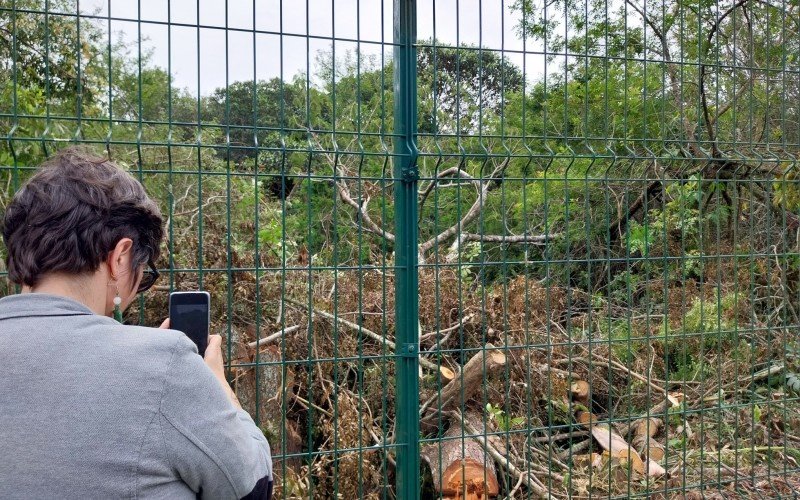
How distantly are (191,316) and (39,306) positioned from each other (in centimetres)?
40

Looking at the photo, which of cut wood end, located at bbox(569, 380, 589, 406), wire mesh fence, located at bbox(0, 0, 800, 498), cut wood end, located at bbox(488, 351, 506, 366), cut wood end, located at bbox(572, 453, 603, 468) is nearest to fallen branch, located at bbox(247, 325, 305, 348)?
wire mesh fence, located at bbox(0, 0, 800, 498)

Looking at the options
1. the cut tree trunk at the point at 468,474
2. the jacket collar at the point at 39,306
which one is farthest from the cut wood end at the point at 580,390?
the jacket collar at the point at 39,306

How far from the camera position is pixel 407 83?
2.90 metres

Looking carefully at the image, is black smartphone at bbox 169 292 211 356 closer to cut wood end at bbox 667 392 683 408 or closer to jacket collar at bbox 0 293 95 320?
jacket collar at bbox 0 293 95 320

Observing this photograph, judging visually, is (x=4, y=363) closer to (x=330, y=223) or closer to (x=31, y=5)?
(x=330, y=223)

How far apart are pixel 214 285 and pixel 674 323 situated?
3.96 m

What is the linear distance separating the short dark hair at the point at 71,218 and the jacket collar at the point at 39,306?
66 millimetres

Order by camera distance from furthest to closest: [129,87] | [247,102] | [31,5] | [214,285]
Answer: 1. [247,102]
2. [129,87]
3. [31,5]
4. [214,285]

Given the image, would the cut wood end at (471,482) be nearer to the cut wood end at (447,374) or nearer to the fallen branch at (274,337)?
the cut wood end at (447,374)

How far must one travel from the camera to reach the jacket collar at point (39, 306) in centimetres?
124

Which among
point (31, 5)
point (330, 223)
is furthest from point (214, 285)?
point (31, 5)

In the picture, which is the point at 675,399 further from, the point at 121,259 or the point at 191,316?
the point at 121,259

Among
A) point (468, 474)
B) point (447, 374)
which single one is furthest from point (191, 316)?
point (447, 374)

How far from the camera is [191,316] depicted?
1621mm
